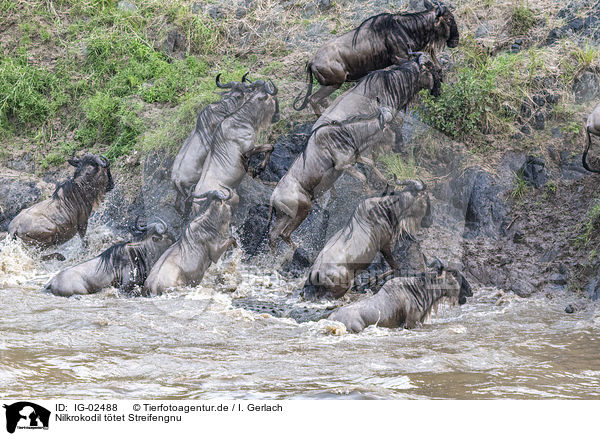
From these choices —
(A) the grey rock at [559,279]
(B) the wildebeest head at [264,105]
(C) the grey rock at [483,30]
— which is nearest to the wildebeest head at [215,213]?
(B) the wildebeest head at [264,105]

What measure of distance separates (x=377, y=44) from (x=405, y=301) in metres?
3.73

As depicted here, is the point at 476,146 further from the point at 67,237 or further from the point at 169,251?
the point at 67,237

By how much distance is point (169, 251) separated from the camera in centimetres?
882

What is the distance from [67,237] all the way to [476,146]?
530 centimetres

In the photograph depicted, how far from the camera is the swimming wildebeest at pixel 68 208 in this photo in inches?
393

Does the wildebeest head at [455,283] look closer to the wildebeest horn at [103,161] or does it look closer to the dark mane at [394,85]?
the dark mane at [394,85]

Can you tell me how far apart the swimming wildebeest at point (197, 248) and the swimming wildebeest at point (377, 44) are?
1.98 meters

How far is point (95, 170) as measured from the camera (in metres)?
10.5

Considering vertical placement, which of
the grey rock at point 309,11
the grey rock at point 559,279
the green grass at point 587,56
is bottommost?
the grey rock at point 559,279

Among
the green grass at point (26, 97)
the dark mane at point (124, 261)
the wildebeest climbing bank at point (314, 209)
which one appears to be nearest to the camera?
the wildebeest climbing bank at point (314, 209)

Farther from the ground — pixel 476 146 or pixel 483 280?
pixel 476 146

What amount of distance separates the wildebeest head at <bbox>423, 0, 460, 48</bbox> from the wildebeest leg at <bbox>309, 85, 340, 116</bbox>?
148 centimetres
